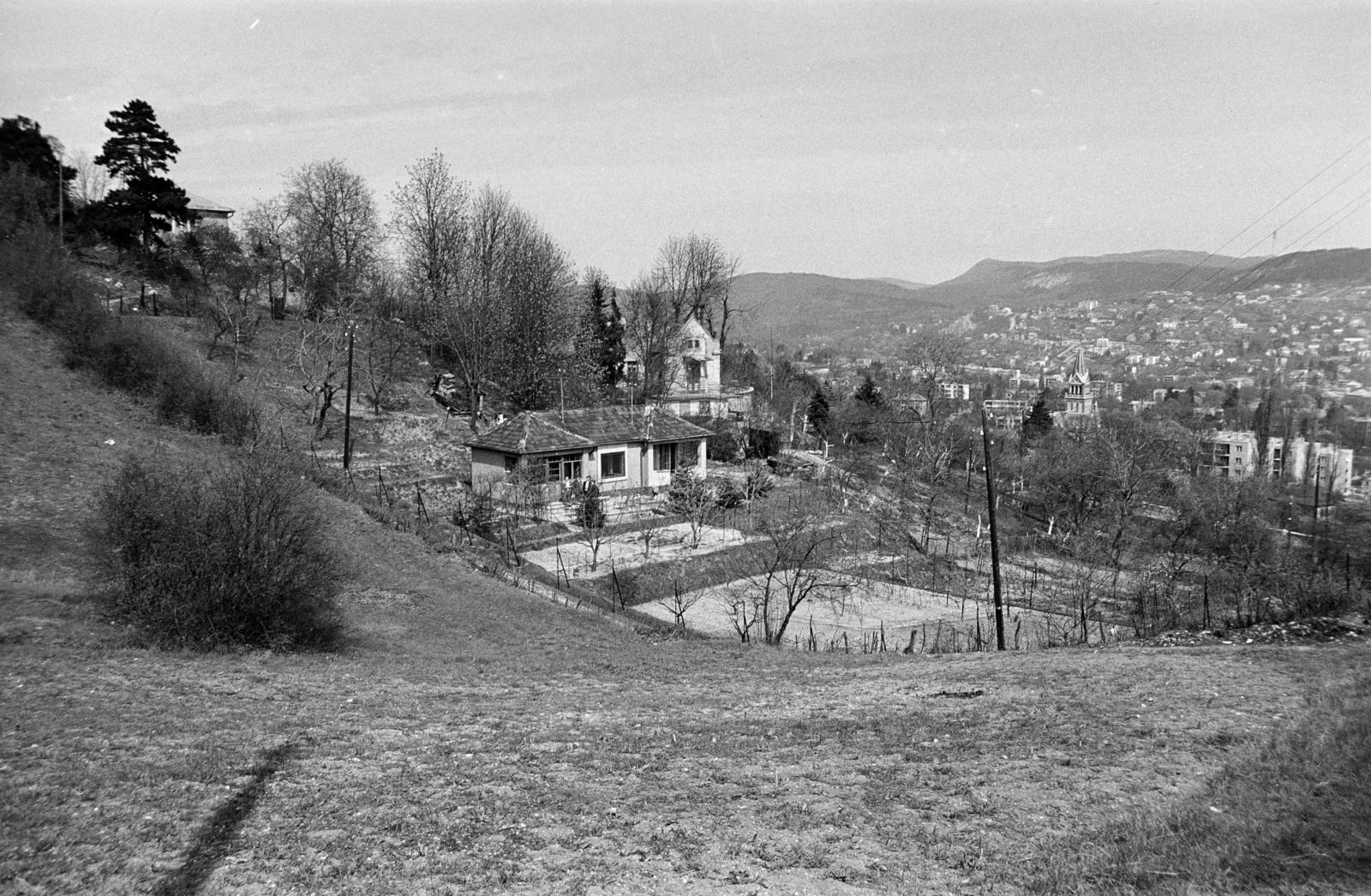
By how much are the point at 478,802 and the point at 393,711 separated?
333 centimetres

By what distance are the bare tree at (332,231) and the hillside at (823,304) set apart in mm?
66056

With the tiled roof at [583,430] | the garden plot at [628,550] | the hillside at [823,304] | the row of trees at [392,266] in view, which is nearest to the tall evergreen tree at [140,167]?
the row of trees at [392,266]

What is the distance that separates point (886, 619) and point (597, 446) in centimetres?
1544

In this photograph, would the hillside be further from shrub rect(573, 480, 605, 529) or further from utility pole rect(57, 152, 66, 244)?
shrub rect(573, 480, 605, 529)

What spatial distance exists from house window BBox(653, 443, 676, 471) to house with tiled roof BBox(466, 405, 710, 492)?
0.12ft

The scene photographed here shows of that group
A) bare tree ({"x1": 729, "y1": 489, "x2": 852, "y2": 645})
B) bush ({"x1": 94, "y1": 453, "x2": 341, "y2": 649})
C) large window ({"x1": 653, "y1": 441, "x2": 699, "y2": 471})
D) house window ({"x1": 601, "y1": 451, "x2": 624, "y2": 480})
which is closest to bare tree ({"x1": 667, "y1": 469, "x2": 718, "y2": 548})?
large window ({"x1": 653, "y1": 441, "x2": 699, "y2": 471})

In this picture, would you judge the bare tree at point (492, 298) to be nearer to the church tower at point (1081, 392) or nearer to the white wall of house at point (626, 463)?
the white wall of house at point (626, 463)

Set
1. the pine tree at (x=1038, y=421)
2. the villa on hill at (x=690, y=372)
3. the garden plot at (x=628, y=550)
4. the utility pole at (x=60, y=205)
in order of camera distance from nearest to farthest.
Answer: the garden plot at (x=628, y=550)
the utility pole at (x=60, y=205)
the villa on hill at (x=690, y=372)
the pine tree at (x=1038, y=421)

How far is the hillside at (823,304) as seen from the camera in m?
130

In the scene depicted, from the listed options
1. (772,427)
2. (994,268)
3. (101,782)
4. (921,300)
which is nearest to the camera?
(101,782)

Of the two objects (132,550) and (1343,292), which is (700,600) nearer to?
(132,550)

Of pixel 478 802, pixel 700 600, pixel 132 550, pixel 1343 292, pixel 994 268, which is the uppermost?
pixel 994 268

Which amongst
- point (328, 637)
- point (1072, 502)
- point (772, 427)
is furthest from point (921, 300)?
point (328, 637)

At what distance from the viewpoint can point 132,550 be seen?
1352cm
